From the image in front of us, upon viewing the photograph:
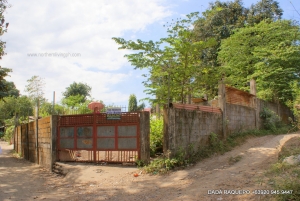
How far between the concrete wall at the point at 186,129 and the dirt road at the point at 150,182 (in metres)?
0.71

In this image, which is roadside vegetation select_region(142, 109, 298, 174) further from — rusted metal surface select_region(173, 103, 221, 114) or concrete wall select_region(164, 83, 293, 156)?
rusted metal surface select_region(173, 103, 221, 114)

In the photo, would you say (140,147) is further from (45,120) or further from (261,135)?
(261,135)

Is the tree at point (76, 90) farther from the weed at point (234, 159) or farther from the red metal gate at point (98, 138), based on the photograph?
the weed at point (234, 159)

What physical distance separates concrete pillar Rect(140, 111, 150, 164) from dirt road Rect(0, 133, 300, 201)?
0.48 m

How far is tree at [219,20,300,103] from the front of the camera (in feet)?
51.1

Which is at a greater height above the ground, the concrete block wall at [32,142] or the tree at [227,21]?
the tree at [227,21]

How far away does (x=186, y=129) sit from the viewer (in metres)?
8.33

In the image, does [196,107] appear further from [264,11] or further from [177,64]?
[264,11]

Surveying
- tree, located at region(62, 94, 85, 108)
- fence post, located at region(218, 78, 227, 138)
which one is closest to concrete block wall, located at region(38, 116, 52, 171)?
fence post, located at region(218, 78, 227, 138)

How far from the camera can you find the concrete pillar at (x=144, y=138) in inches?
311

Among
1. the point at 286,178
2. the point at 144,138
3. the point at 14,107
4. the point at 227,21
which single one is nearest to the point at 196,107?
the point at 144,138

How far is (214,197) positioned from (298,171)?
1487 mm

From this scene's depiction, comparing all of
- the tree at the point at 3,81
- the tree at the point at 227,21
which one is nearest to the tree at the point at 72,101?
the tree at the point at 3,81

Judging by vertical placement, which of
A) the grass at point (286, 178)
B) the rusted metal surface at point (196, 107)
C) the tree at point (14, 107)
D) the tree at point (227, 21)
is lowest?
Result: the grass at point (286, 178)
